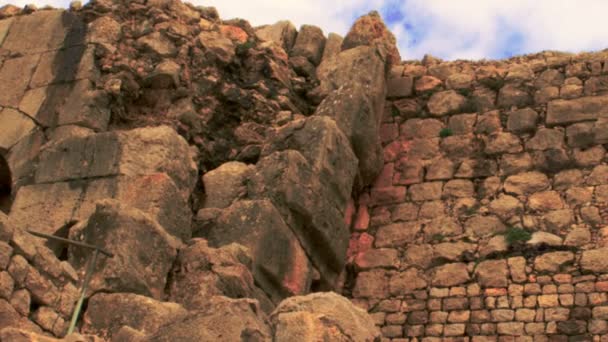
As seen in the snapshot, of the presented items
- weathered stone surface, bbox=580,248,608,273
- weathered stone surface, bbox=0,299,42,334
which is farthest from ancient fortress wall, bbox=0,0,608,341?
weathered stone surface, bbox=0,299,42,334

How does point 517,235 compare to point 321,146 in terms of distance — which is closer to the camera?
point 321,146

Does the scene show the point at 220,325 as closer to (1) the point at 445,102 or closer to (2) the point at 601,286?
(2) the point at 601,286

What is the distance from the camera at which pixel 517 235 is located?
9539 mm

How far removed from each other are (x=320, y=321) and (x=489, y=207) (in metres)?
5.47

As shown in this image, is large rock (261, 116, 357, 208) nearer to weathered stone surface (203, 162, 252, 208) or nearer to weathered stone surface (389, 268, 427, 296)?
weathered stone surface (203, 162, 252, 208)

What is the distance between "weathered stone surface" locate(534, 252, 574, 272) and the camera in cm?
919

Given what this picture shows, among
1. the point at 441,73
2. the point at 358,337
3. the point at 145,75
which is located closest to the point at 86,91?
the point at 145,75

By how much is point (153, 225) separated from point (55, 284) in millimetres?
1869

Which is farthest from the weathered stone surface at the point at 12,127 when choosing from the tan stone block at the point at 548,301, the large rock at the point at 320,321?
the large rock at the point at 320,321

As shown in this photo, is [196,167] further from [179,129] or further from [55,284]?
[55,284]

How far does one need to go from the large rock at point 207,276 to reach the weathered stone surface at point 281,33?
12.8ft

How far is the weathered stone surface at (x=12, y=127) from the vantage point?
30.0ft

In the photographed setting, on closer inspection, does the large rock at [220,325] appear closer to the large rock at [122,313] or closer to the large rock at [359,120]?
the large rock at [122,313]

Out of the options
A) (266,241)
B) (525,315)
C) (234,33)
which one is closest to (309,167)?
(266,241)
